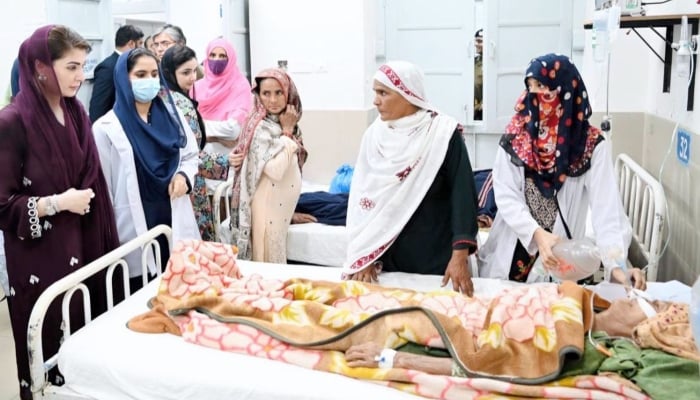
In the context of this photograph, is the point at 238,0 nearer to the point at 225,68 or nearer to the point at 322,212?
the point at 225,68

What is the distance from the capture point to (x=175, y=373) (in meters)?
2.07

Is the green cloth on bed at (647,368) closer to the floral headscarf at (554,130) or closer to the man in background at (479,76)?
the floral headscarf at (554,130)

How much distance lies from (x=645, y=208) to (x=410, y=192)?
3.57 ft

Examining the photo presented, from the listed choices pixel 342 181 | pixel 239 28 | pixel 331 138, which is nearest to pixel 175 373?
pixel 342 181

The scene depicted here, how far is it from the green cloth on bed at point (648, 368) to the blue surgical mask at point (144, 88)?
2.09 metres

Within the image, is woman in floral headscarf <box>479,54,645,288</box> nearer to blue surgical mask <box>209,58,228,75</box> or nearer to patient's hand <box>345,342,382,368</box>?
patient's hand <box>345,342,382,368</box>

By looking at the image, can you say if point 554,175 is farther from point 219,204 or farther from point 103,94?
A: point 103,94

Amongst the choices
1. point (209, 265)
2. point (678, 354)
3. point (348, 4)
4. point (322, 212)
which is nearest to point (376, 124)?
point (209, 265)

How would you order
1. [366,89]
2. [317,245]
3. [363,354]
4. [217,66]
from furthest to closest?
[366,89] → [217,66] → [317,245] → [363,354]

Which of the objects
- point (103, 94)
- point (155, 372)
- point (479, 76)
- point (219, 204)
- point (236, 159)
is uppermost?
point (479, 76)

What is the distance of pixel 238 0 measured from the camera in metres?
5.54

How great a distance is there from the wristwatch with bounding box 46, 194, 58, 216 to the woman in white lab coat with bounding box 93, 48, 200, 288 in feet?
1.61

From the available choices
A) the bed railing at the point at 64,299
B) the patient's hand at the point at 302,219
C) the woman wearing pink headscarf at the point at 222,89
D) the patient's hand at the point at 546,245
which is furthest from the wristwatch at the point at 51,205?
the woman wearing pink headscarf at the point at 222,89

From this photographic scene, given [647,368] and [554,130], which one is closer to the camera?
[647,368]
